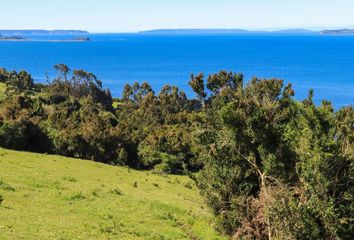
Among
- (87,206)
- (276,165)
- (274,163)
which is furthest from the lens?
(87,206)

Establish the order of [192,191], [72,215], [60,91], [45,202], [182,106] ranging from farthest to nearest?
[60,91] < [182,106] < [192,191] < [45,202] < [72,215]

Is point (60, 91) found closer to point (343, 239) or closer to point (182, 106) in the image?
point (182, 106)

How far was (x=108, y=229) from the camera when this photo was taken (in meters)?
19.8

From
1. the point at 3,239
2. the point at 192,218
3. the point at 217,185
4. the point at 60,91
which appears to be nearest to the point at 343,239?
the point at 217,185

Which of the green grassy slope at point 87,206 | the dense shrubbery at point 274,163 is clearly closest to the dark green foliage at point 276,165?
the dense shrubbery at point 274,163

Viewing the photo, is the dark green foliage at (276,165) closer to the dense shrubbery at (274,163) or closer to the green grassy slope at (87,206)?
the dense shrubbery at (274,163)

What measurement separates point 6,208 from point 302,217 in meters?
13.0

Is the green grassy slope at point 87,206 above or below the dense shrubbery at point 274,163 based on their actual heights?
below

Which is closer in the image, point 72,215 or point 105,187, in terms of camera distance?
point 72,215

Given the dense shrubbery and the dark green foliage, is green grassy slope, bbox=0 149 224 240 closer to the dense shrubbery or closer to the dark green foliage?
the dark green foliage

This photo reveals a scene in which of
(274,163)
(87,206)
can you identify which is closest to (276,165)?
(274,163)

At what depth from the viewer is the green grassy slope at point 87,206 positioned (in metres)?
18.6

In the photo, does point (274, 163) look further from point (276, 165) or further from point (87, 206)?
point (87, 206)

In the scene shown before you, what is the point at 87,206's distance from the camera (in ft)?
77.7
